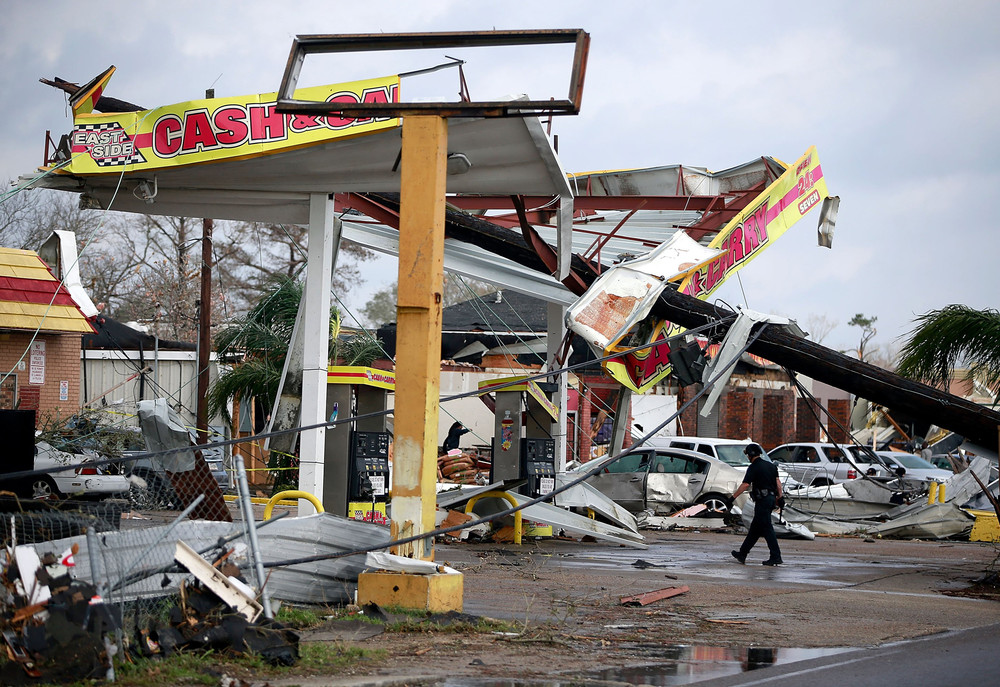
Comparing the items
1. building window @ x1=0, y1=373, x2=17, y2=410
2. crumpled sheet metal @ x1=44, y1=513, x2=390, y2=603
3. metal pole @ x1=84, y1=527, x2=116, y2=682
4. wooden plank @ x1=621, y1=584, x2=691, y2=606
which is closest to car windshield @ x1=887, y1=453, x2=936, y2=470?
wooden plank @ x1=621, y1=584, x2=691, y2=606

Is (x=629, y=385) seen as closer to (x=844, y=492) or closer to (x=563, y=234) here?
(x=563, y=234)

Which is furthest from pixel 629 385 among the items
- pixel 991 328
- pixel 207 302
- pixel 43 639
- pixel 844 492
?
pixel 207 302

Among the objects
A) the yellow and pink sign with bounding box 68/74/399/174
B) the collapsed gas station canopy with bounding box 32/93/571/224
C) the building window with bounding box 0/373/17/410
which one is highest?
the yellow and pink sign with bounding box 68/74/399/174

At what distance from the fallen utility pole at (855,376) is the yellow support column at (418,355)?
6.23 m

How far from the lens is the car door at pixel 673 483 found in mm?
22891

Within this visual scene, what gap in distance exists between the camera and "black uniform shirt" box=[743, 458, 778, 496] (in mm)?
14945

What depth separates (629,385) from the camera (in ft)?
53.3

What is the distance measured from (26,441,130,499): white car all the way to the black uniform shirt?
11204 millimetres

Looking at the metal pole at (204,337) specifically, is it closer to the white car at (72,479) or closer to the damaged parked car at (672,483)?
the white car at (72,479)

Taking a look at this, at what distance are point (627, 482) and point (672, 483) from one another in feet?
3.24

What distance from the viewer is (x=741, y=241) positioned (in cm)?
1770

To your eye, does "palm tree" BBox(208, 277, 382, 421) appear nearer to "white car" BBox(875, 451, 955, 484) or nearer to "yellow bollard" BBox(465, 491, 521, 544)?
"yellow bollard" BBox(465, 491, 521, 544)

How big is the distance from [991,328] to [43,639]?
11996 millimetres

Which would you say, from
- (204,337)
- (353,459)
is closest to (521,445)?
(353,459)
